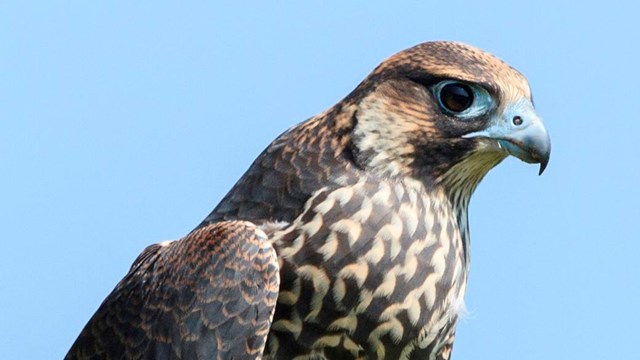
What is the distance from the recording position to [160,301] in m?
5.95

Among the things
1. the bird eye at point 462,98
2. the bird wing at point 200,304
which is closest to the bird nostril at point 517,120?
the bird eye at point 462,98

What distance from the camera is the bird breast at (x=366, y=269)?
5.87 m

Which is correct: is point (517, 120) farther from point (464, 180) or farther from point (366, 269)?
point (366, 269)

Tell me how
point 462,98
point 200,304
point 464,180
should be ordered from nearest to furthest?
point 200,304 < point 462,98 < point 464,180

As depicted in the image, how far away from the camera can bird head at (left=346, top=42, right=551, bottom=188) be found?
5.94 m

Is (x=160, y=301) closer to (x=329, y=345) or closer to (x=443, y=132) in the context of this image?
(x=329, y=345)

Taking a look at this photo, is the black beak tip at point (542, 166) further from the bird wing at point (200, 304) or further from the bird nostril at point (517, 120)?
the bird wing at point (200, 304)

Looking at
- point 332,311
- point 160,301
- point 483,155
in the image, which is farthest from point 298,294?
point 483,155

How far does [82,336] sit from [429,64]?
71.5 inches

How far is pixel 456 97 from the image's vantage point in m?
6.01

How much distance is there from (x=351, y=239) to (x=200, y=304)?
65 centimetres

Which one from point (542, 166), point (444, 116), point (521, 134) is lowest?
point (542, 166)

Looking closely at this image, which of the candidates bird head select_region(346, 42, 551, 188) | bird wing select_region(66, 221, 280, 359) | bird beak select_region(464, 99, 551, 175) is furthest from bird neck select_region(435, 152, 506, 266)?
bird wing select_region(66, 221, 280, 359)

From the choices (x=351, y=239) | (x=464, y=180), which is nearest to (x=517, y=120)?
(x=464, y=180)
